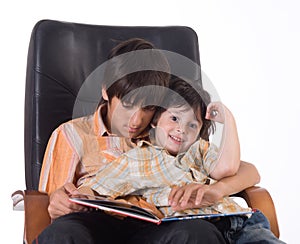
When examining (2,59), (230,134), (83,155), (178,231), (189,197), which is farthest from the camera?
(2,59)

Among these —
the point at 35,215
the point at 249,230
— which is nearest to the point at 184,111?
the point at 249,230

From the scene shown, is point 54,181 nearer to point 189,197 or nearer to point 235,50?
point 189,197

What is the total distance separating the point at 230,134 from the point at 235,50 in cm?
132

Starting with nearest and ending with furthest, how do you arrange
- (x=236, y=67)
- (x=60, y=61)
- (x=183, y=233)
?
(x=183, y=233) → (x=60, y=61) → (x=236, y=67)

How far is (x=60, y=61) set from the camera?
2.28m

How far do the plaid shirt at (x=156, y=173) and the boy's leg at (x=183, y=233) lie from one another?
0.39 feet

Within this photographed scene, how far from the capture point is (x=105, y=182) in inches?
73.5

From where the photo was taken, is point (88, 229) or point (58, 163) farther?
point (58, 163)

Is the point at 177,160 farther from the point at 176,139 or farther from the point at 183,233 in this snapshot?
the point at 183,233

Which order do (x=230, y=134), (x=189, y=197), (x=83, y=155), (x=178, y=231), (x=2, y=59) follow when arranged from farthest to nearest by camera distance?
(x=2, y=59)
(x=83, y=155)
(x=230, y=134)
(x=189, y=197)
(x=178, y=231)

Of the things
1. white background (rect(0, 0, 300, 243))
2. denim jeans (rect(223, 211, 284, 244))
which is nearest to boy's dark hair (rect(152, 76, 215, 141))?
denim jeans (rect(223, 211, 284, 244))

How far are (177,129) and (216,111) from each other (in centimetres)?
12

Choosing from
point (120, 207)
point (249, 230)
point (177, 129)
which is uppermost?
point (177, 129)

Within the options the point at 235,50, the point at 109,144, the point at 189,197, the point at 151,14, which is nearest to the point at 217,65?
the point at 235,50
